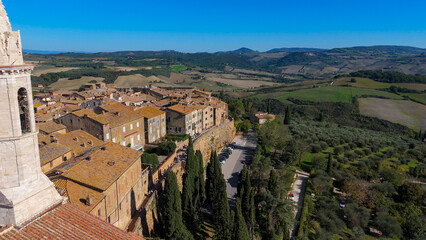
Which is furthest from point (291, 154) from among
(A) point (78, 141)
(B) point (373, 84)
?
(B) point (373, 84)

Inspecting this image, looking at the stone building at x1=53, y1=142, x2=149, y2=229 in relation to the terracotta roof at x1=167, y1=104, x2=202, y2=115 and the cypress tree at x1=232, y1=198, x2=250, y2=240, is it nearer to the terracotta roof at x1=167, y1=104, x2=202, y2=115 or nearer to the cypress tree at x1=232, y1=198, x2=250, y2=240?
the cypress tree at x1=232, y1=198, x2=250, y2=240

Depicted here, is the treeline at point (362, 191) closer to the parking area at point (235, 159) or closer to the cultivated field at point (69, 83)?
the parking area at point (235, 159)

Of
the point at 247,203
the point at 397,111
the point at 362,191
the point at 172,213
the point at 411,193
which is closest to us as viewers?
the point at 172,213

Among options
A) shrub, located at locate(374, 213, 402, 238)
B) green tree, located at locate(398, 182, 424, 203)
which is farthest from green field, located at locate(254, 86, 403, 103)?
shrub, located at locate(374, 213, 402, 238)

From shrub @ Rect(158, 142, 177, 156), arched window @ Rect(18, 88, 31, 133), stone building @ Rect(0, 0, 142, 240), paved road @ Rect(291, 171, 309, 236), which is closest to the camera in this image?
stone building @ Rect(0, 0, 142, 240)

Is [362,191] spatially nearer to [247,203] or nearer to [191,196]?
[247,203]

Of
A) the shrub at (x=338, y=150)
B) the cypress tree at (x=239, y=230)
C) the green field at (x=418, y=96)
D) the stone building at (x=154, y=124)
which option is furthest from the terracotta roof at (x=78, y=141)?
the green field at (x=418, y=96)

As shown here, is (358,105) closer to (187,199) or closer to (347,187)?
(347,187)

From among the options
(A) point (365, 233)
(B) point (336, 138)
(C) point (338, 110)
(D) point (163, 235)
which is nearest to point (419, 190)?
(A) point (365, 233)
